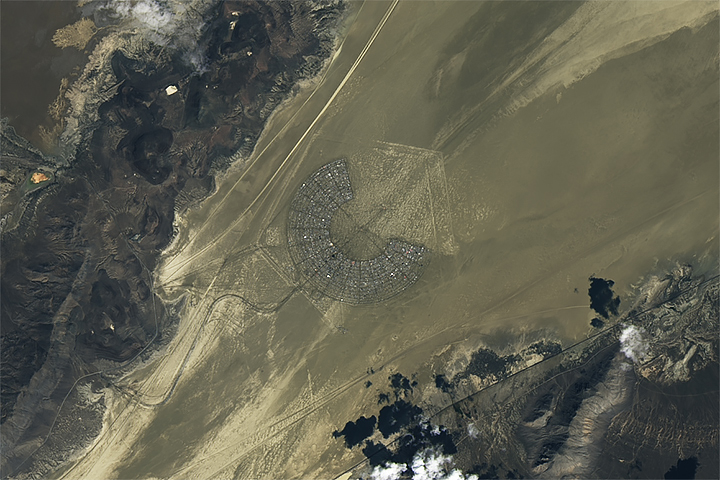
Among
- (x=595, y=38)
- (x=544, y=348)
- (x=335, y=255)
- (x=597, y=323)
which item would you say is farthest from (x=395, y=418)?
(x=595, y=38)

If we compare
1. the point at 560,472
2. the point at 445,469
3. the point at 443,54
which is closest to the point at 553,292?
the point at 560,472

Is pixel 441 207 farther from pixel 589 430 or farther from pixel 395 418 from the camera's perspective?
pixel 589 430

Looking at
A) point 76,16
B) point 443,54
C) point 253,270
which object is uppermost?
point 76,16

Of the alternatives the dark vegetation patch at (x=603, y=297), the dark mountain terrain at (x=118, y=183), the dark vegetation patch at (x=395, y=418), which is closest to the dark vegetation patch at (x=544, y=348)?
the dark vegetation patch at (x=603, y=297)

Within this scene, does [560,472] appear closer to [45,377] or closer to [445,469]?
[445,469]

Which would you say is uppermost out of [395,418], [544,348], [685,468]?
[395,418]

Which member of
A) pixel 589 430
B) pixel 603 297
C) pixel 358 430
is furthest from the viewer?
pixel 358 430
